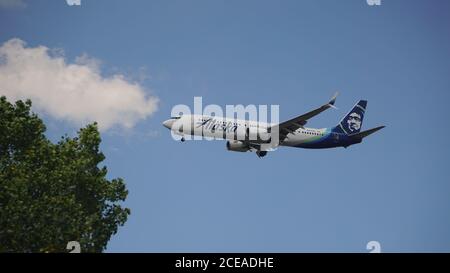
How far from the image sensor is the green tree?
164 ft

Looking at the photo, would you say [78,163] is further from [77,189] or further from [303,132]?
[303,132]

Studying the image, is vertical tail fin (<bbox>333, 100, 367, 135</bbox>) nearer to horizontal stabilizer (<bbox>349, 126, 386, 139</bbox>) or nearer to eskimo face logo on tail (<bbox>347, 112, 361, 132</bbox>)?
eskimo face logo on tail (<bbox>347, 112, 361, 132</bbox>)

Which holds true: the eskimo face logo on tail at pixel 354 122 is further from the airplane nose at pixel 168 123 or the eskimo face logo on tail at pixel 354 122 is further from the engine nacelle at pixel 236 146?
the airplane nose at pixel 168 123

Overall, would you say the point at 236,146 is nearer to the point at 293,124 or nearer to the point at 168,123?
the point at 293,124

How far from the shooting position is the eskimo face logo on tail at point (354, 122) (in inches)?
2905

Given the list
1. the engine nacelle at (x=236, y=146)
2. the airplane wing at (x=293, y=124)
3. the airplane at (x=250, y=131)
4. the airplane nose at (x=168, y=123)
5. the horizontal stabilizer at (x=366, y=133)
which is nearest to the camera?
the airplane wing at (x=293, y=124)

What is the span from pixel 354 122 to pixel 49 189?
38586 millimetres

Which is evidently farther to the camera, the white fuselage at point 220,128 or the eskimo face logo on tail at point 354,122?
the eskimo face logo on tail at point 354,122

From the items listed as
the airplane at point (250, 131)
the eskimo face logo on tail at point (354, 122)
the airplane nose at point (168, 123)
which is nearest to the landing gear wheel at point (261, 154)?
the airplane at point (250, 131)

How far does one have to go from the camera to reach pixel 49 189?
54125 mm

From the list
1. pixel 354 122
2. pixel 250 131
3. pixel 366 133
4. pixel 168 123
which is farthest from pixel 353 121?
pixel 168 123

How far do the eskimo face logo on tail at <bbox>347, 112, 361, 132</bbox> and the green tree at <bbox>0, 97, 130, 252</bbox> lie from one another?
1215 inches

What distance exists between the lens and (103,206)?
56812mm
